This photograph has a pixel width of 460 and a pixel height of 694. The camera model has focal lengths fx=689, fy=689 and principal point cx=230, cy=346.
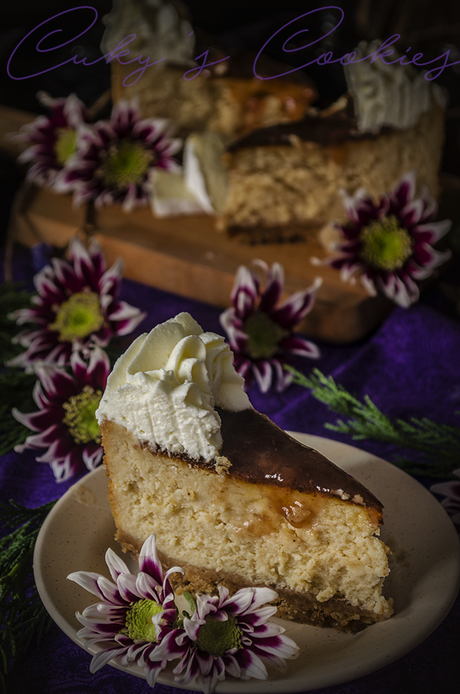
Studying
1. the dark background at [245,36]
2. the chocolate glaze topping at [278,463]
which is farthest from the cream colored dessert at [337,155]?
the chocolate glaze topping at [278,463]

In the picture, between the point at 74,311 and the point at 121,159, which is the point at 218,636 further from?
the point at 121,159

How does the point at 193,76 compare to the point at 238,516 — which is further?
the point at 193,76

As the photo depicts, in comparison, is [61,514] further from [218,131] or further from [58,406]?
[218,131]

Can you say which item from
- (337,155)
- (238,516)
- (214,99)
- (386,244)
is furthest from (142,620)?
(214,99)

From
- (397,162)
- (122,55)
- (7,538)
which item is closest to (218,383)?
(7,538)

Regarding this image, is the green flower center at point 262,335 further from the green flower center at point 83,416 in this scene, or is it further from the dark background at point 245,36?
the dark background at point 245,36
